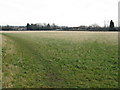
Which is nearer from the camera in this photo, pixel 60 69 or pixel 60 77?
pixel 60 77

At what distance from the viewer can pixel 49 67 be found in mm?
11367

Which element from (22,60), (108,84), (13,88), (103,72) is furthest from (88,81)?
(22,60)

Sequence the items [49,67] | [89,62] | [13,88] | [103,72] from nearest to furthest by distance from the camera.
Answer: [13,88]
[103,72]
[49,67]
[89,62]

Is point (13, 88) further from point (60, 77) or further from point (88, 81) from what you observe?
point (88, 81)

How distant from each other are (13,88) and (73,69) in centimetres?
434

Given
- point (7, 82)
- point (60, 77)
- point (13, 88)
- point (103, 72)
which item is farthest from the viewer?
point (103, 72)

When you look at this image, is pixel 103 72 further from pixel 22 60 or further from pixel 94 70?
pixel 22 60

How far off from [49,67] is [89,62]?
3.28 meters

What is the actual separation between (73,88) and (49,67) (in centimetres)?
341

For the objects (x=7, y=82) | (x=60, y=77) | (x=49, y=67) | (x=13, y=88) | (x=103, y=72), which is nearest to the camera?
(x=13, y=88)

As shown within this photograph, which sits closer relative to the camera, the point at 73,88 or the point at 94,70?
the point at 73,88

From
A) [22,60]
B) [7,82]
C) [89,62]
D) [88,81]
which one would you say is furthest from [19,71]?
[89,62]

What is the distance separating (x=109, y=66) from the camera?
11578 millimetres

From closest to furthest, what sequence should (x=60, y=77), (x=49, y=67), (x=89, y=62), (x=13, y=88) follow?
(x=13, y=88) < (x=60, y=77) < (x=49, y=67) < (x=89, y=62)
